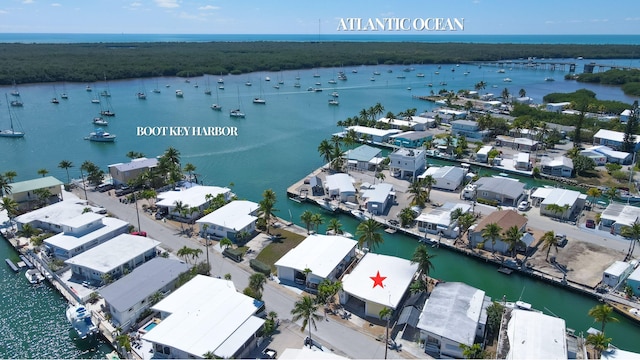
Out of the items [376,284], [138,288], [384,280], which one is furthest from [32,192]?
[384,280]

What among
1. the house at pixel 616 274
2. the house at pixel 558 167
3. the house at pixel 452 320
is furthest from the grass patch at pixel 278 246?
the house at pixel 558 167

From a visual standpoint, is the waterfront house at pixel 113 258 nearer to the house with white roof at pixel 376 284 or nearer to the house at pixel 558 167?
the house with white roof at pixel 376 284

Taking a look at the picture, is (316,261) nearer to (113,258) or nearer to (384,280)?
(384,280)

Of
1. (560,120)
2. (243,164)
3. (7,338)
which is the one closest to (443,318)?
(7,338)

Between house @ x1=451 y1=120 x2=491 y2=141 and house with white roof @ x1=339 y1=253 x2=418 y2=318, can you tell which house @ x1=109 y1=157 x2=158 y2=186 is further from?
house @ x1=451 y1=120 x2=491 y2=141

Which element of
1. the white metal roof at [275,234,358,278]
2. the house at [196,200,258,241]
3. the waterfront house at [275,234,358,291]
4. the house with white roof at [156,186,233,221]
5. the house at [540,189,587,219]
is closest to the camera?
the waterfront house at [275,234,358,291]

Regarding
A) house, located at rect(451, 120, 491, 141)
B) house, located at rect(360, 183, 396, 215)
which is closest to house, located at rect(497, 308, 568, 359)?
house, located at rect(360, 183, 396, 215)
